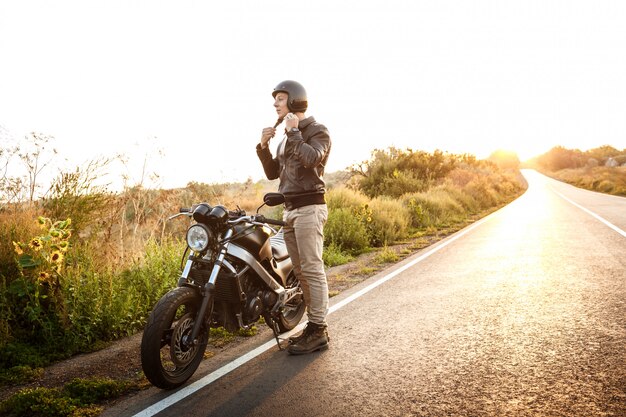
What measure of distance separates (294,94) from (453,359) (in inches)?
107

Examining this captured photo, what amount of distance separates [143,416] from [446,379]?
7.18ft

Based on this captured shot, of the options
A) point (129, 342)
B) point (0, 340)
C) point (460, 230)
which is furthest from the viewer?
point (460, 230)

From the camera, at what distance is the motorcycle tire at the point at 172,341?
3.46 metres

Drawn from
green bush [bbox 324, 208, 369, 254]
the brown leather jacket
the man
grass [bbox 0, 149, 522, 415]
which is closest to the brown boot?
the man

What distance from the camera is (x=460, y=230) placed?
14.2m

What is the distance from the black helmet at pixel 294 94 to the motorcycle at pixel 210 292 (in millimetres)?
876

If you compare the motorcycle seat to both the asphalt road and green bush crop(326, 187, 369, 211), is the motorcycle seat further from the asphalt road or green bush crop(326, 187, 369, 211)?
green bush crop(326, 187, 369, 211)

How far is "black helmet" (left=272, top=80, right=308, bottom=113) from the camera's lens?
442 cm

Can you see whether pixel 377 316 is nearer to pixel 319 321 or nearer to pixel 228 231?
pixel 319 321

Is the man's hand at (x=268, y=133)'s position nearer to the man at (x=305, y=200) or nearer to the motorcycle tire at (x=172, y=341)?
the man at (x=305, y=200)

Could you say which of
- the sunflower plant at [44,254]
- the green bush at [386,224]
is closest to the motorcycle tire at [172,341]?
the sunflower plant at [44,254]

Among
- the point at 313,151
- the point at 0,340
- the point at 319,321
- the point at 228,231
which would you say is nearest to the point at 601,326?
the point at 319,321

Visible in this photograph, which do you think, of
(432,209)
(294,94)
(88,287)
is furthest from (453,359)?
(432,209)

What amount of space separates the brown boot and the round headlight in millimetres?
1298
